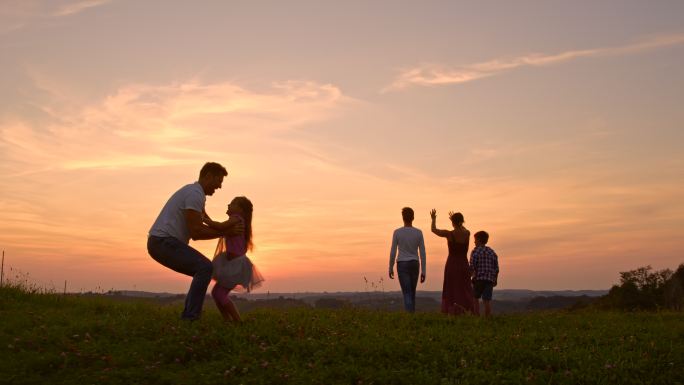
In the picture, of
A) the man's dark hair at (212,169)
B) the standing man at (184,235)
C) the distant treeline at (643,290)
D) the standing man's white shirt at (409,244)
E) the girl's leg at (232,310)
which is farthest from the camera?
the distant treeline at (643,290)

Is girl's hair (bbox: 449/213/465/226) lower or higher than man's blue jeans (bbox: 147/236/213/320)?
higher

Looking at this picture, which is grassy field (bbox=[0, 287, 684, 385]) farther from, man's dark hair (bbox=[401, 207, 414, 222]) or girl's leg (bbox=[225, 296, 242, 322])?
man's dark hair (bbox=[401, 207, 414, 222])

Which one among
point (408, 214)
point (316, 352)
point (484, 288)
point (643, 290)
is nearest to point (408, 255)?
point (408, 214)

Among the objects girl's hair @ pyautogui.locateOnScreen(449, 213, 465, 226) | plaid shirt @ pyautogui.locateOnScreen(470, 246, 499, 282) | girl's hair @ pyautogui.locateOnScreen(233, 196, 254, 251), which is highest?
girl's hair @ pyautogui.locateOnScreen(449, 213, 465, 226)

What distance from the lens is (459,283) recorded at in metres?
16.4

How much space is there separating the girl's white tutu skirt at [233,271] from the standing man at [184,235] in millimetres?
551

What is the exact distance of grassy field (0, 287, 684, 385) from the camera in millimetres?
9344

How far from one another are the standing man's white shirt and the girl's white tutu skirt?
522 cm

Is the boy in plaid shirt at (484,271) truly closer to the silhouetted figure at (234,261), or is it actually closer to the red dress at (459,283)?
the red dress at (459,283)

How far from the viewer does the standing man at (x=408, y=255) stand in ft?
52.9

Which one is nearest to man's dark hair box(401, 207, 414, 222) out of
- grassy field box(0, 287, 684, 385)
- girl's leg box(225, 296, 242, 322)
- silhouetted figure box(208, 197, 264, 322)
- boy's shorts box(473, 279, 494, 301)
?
boy's shorts box(473, 279, 494, 301)

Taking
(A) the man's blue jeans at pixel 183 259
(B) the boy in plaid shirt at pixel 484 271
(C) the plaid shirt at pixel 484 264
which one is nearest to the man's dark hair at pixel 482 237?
(B) the boy in plaid shirt at pixel 484 271

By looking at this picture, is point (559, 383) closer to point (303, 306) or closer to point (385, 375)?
point (385, 375)

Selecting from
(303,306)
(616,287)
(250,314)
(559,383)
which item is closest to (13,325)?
(250,314)
